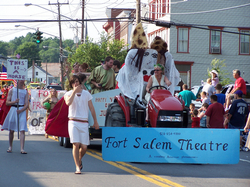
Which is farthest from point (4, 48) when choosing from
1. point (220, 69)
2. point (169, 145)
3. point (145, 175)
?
point (169, 145)

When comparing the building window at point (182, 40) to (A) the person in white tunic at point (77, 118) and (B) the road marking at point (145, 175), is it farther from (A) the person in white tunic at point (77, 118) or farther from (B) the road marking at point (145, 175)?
(A) the person in white tunic at point (77, 118)

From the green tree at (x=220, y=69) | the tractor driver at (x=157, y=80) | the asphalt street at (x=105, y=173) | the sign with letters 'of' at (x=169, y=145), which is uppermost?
the green tree at (x=220, y=69)

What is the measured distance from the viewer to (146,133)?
8.42 m

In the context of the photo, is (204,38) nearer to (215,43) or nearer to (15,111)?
(215,43)

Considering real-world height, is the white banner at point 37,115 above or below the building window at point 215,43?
below

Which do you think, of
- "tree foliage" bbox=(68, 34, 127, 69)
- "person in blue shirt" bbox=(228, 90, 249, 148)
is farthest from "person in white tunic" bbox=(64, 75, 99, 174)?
"tree foliage" bbox=(68, 34, 127, 69)

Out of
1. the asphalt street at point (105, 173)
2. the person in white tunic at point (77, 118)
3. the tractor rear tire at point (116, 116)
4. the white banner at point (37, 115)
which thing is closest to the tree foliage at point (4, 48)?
the white banner at point (37, 115)

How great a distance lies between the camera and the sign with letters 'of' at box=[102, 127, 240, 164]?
27.5 ft

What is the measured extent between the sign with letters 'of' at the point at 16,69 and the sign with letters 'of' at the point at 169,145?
6714mm

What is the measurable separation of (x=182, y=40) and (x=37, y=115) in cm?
2412

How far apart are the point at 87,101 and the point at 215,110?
6.62 meters

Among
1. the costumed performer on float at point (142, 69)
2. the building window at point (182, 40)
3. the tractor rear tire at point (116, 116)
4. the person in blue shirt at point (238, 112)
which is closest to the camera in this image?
the tractor rear tire at point (116, 116)

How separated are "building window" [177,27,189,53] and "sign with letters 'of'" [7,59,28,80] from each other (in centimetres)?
2594

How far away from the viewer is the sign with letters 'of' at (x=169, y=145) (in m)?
8.39
